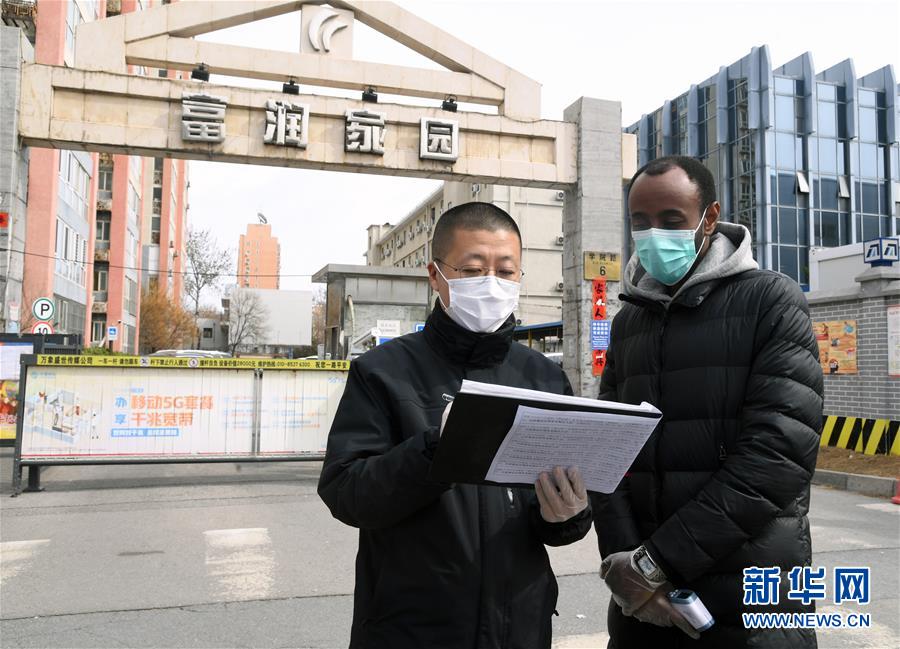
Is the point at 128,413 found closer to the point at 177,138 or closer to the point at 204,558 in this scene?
the point at 204,558

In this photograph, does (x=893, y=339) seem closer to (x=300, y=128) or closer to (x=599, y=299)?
(x=599, y=299)

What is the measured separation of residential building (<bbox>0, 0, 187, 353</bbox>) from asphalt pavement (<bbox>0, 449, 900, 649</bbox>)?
5705mm

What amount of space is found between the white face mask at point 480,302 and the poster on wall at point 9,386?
11.0 metres

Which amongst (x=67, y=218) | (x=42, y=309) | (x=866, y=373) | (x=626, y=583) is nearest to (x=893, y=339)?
(x=866, y=373)

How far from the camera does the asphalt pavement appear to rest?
4.21m

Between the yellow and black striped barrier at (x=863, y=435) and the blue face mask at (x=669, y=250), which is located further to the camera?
the yellow and black striped barrier at (x=863, y=435)

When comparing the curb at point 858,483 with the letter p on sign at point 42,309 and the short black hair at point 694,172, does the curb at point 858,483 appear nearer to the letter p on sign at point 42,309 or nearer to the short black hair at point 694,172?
the short black hair at point 694,172

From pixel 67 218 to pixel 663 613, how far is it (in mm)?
36313

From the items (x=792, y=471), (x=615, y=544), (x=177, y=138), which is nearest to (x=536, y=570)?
(x=615, y=544)

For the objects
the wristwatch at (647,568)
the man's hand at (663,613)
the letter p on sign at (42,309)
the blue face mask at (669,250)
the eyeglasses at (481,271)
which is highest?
the letter p on sign at (42,309)

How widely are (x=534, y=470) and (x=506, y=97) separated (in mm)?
13276

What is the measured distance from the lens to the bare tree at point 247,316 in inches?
1657

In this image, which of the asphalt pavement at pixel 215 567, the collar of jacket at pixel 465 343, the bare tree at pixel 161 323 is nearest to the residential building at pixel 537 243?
the bare tree at pixel 161 323

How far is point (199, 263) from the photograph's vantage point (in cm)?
5594
